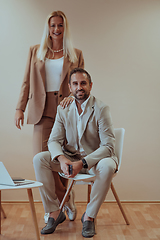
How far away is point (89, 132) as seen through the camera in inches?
93.1

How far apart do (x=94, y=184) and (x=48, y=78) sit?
0.98m

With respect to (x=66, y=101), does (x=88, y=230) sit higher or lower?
lower

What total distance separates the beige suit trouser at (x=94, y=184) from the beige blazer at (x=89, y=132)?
0.07 m

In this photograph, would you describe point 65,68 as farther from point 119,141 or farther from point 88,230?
point 88,230

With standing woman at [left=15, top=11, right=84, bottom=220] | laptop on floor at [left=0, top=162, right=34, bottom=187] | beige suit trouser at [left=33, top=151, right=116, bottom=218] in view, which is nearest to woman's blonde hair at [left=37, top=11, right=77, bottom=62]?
standing woman at [left=15, top=11, right=84, bottom=220]

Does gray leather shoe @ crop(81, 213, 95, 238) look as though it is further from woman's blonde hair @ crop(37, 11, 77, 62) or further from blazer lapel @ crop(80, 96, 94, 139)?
woman's blonde hair @ crop(37, 11, 77, 62)

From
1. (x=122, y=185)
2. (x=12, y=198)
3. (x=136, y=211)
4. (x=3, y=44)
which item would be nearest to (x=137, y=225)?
(x=136, y=211)

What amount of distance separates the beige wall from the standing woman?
0.62 meters

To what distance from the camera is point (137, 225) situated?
2438mm

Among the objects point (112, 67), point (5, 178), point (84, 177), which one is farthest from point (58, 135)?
point (112, 67)

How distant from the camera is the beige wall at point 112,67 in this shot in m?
3.21

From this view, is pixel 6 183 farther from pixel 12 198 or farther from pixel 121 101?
pixel 121 101

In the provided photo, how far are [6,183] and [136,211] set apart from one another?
1.51m

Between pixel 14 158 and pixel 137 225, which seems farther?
pixel 14 158
